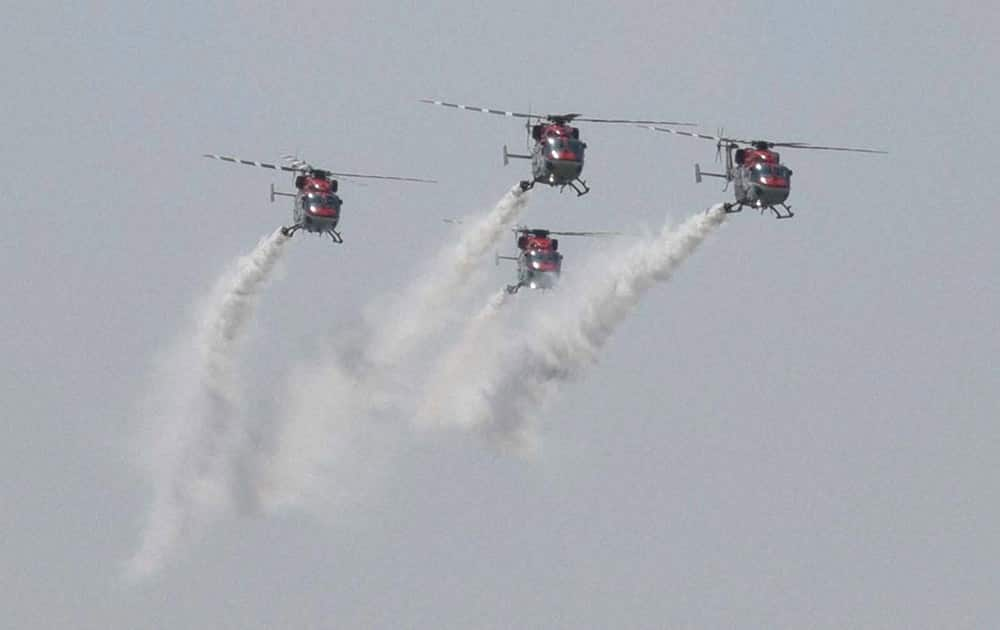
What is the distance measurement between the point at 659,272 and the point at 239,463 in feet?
77.6

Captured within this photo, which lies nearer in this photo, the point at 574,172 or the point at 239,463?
the point at 574,172

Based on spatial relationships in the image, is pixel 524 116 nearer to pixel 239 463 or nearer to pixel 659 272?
pixel 659 272

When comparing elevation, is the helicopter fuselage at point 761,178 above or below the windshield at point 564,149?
below

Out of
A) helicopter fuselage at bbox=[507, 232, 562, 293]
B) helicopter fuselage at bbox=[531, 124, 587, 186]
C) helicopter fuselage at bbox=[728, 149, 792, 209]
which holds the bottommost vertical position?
helicopter fuselage at bbox=[728, 149, 792, 209]

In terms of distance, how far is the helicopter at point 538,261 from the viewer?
171m

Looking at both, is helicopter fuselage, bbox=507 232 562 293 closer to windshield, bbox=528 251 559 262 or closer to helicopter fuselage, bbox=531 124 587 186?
windshield, bbox=528 251 559 262

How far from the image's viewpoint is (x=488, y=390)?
17362 centimetres

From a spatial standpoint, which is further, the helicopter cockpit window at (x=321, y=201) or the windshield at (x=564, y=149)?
the helicopter cockpit window at (x=321, y=201)

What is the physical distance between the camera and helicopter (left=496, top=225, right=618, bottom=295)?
171 meters

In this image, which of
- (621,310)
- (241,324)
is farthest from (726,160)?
(241,324)

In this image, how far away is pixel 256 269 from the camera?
552 ft

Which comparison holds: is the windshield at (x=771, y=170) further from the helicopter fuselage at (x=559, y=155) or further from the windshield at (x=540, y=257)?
the windshield at (x=540, y=257)

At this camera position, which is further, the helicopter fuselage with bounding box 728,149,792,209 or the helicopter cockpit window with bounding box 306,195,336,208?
the helicopter cockpit window with bounding box 306,195,336,208

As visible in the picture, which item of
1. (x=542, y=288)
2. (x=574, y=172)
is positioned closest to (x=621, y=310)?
(x=542, y=288)
